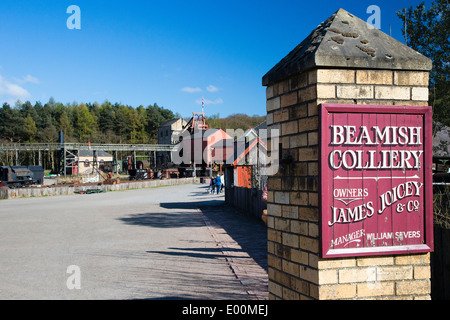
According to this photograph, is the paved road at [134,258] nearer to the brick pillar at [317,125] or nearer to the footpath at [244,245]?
the footpath at [244,245]

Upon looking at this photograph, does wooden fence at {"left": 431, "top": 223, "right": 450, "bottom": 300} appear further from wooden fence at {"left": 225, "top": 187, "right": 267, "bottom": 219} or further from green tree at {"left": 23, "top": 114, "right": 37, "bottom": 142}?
green tree at {"left": 23, "top": 114, "right": 37, "bottom": 142}

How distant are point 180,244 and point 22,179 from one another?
35.4 metres

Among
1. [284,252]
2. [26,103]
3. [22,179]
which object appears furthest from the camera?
[26,103]

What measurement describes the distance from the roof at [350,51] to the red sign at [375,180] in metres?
0.33

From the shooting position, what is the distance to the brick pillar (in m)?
2.98

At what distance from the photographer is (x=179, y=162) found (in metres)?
63.7

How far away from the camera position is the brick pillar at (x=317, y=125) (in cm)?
298

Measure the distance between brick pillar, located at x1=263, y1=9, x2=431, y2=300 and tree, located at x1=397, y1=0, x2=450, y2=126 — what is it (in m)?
9.91

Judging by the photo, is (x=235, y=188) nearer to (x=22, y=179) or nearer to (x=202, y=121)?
(x=22, y=179)

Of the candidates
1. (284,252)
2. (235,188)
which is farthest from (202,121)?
(284,252)

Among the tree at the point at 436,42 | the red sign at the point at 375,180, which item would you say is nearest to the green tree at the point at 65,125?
the tree at the point at 436,42

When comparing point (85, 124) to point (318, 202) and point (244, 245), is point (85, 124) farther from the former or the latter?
point (318, 202)

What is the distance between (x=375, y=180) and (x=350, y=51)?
99cm
